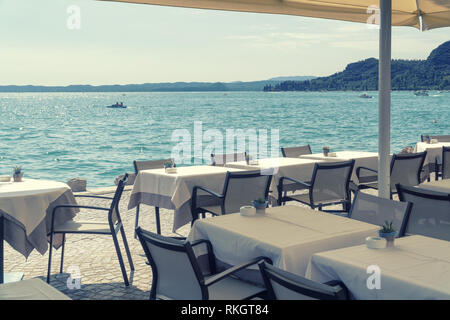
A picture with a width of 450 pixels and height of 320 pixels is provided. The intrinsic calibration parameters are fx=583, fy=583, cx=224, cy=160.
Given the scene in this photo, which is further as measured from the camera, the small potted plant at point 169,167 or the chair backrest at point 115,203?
the small potted plant at point 169,167

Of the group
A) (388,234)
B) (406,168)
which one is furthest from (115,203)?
(406,168)

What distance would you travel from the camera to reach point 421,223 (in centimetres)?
409

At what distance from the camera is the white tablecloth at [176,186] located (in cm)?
573

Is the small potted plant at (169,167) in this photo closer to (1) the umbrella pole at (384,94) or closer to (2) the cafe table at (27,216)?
(2) the cafe table at (27,216)

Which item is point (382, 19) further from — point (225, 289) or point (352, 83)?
point (352, 83)

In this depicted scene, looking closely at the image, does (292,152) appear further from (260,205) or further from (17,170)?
(260,205)

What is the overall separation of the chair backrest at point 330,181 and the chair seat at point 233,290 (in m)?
2.61

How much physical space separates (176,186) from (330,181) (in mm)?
1573

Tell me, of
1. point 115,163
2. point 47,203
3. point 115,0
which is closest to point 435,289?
point 115,0

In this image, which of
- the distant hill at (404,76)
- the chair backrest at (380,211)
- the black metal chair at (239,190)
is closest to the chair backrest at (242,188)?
the black metal chair at (239,190)

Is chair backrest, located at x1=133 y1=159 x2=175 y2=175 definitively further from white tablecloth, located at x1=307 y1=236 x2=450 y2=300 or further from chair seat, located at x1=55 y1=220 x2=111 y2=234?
white tablecloth, located at x1=307 y1=236 x2=450 y2=300

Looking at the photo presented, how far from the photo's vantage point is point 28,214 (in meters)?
4.54

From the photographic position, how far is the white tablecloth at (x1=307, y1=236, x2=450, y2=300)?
94.4 inches

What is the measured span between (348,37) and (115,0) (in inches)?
2374
